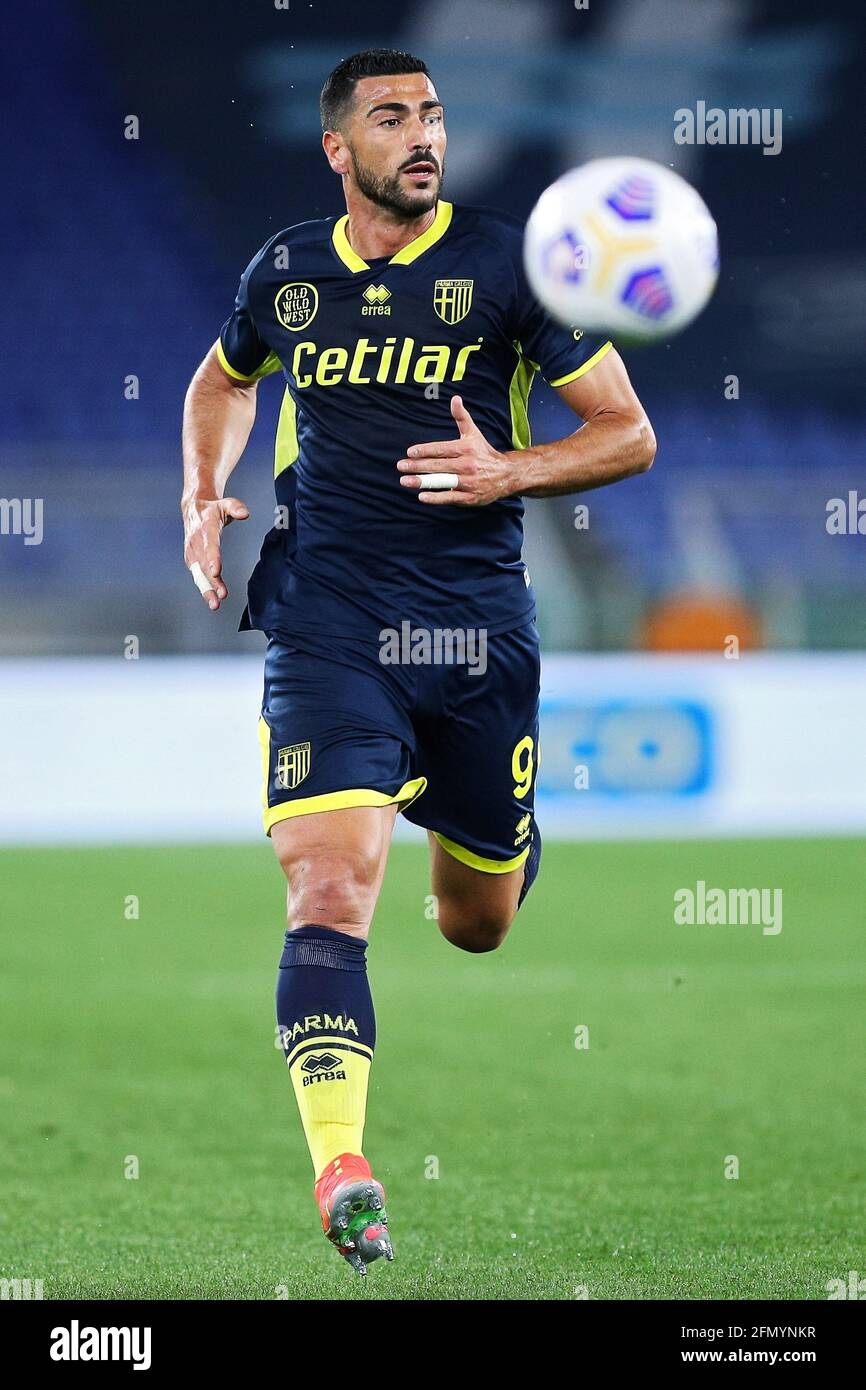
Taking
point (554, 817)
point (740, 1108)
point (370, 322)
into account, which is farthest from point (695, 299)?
point (554, 817)

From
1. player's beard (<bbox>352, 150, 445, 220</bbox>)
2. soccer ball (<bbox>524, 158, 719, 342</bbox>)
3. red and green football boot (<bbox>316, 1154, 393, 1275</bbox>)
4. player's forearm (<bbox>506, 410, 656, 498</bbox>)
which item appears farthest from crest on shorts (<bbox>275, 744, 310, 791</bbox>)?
player's beard (<bbox>352, 150, 445, 220</bbox>)

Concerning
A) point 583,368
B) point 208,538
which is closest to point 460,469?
point 583,368

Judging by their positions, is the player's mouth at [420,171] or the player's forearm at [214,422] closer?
the player's mouth at [420,171]

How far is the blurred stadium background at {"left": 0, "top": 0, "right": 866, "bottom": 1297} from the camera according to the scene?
5.02 m

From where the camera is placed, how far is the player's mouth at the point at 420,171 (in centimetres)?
381

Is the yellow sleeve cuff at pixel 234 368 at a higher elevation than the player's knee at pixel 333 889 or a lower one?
higher

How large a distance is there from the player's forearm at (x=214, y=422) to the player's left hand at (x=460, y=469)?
86 cm

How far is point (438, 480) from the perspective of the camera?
3.51m

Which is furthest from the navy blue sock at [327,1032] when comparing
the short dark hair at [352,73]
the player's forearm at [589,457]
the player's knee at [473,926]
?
the short dark hair at [352,73]

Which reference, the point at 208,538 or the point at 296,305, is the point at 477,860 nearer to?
the point at 208,538

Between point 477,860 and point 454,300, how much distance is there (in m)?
1.37

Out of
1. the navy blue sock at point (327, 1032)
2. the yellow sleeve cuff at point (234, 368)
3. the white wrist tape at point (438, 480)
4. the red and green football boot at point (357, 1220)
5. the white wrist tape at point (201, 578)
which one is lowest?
the red and green football boot at point (357, 1220)

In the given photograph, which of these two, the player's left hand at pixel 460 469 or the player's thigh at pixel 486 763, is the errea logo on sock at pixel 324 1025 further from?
the player's left hand at pixel 460 469

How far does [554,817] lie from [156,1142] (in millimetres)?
6689
